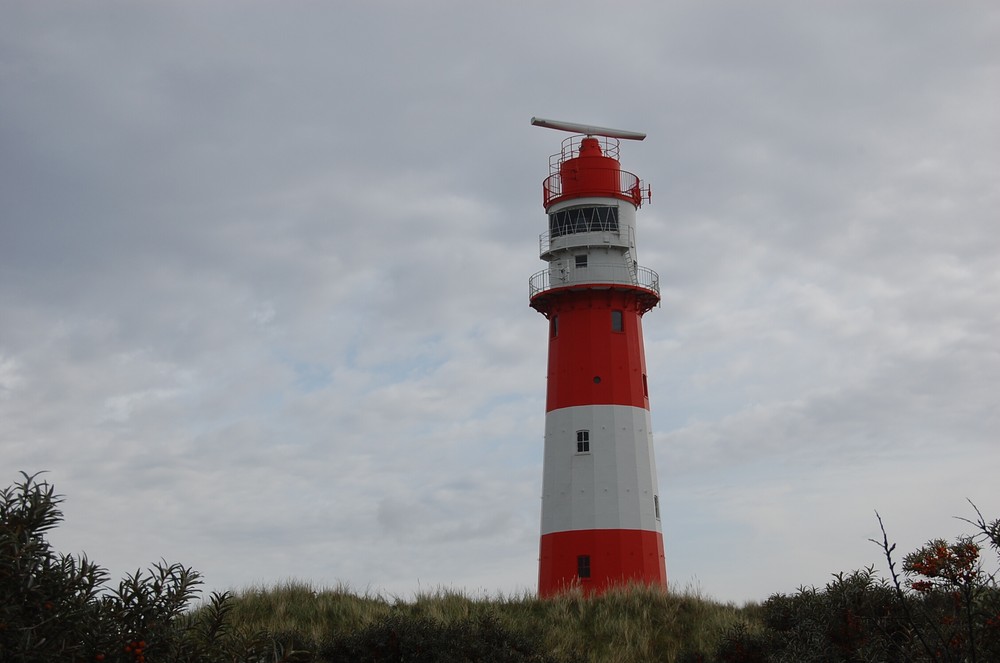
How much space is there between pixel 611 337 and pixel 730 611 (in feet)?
32.6

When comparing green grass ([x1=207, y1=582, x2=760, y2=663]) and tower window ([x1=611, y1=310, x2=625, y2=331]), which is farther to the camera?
tower window ([x1=611, y1=310, x2=625, y2=331])

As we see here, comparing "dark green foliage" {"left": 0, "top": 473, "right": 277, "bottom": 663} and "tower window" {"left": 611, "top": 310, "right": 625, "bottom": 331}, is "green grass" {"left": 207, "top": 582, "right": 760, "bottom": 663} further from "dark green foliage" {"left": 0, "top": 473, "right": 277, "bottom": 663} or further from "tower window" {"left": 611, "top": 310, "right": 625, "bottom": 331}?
"dark green foliage" {"left": 0, "top": 473, "right": 277, "bottom": 663}

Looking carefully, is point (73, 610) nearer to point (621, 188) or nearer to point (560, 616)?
point (560, 616)

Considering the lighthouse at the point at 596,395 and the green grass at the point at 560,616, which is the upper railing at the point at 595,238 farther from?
the green grass at the point at 560,616

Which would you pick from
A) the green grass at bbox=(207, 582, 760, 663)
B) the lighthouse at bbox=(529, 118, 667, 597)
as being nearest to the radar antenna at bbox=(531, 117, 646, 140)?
the lighthouse at bbox=(529, 118, 667, 597)

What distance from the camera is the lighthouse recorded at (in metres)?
29.7

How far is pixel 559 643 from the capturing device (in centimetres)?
2150

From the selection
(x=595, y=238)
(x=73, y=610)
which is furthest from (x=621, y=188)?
(x=73, y=610)

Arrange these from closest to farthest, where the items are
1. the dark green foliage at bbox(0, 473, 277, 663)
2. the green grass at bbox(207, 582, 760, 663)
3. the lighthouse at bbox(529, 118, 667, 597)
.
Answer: the dark green foliage at bbox(0, 473, 277, 663), the green grass at bbox(207, 582, 760, 663), the lighthouse at bbox(529, 118, 667, 597)

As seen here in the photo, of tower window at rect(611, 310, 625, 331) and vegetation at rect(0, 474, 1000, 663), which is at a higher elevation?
tower window at rect(611, 310, 625, 331)

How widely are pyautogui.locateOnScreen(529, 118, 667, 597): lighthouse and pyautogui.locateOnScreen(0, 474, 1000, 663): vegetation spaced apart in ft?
14.8

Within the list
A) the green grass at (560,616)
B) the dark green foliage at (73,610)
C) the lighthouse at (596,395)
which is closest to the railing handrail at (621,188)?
the lighthouse at (596,395)

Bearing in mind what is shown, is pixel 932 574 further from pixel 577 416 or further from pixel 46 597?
pixel 577 416

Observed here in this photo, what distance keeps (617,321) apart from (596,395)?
2.49 meters
